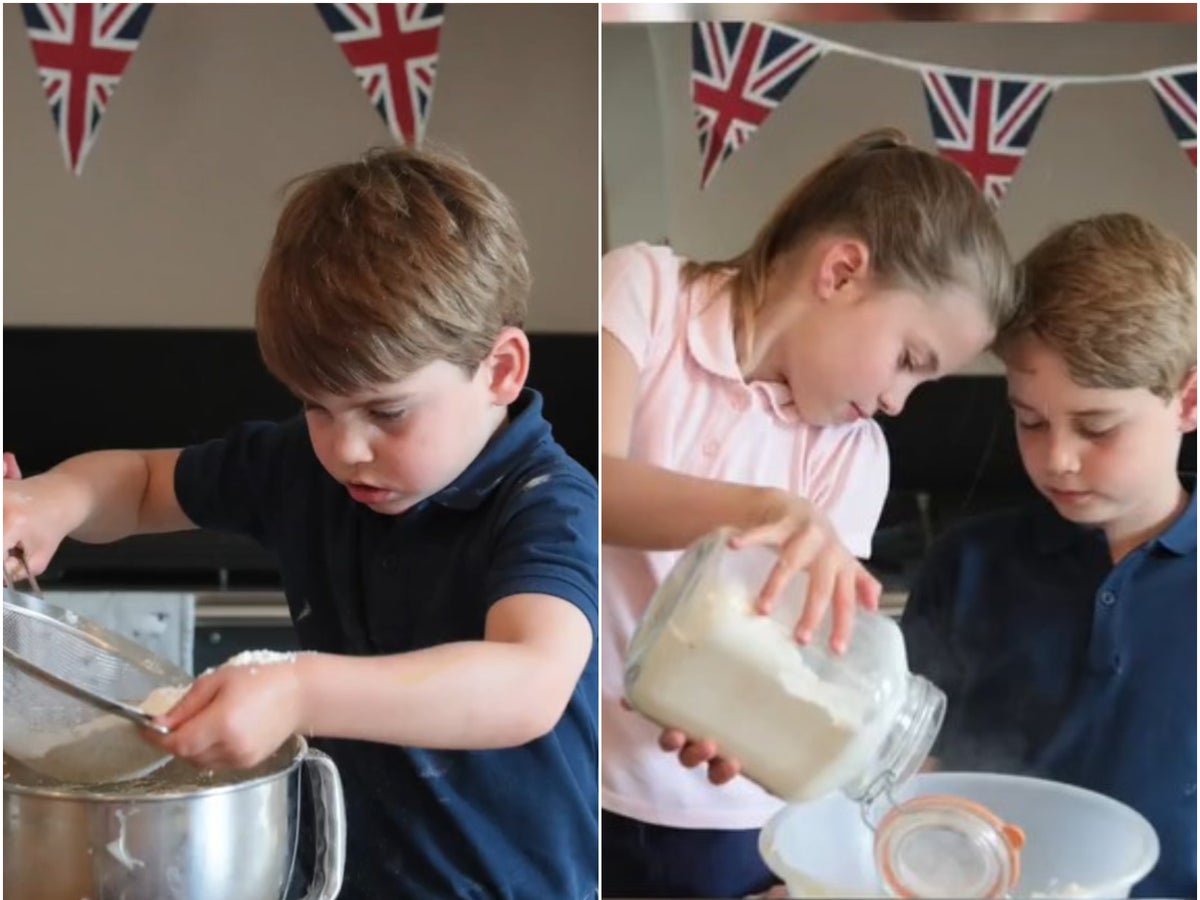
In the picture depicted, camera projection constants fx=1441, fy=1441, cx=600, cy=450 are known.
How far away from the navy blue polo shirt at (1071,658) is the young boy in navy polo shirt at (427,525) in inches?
8.8

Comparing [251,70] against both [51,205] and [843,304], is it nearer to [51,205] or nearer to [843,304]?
[51,205]

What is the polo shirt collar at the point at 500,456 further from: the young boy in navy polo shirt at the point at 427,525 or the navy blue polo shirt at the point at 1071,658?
the navy blue polo shirt at the point at 1071,658

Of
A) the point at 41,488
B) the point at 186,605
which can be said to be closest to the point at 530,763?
the point at 186,605

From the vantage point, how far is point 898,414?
0.86m

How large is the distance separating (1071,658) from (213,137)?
0.63 metres

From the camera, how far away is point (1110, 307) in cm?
86

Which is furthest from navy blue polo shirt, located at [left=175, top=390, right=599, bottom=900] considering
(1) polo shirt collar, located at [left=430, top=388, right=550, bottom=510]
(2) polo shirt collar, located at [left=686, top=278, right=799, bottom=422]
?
(2) polo shirt collar, located at [left=686, top=278, right=799, bottom=422]

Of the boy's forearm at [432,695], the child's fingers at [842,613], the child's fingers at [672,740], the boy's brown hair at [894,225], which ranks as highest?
the boy's brown hair at [894,225]

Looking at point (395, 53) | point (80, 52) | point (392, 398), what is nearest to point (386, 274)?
point (392, 398)

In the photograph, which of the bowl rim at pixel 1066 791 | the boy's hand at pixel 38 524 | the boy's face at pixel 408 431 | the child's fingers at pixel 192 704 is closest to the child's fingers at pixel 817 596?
the bowl rim at pixel 1066 791

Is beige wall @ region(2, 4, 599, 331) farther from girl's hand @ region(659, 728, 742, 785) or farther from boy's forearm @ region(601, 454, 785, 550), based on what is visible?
girl's hand @ region(659, 728, 742, 785)

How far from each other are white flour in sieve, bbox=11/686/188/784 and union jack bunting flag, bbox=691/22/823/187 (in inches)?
18.4

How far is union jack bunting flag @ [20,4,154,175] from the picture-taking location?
93 centimetres

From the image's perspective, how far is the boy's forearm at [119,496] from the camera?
0.92 m
